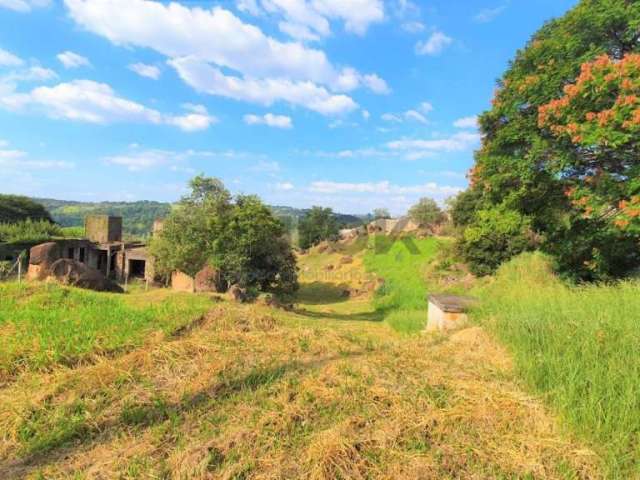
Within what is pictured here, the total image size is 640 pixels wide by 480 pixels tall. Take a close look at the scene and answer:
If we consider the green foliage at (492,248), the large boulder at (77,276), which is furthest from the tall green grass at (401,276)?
the large boulder at (77,276)

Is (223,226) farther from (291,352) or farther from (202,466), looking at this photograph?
(202,466)

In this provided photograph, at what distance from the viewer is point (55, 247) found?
45.2 ft

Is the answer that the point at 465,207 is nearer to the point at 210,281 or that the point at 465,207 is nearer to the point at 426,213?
the point at 210,281

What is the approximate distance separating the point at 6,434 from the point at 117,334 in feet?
5.83

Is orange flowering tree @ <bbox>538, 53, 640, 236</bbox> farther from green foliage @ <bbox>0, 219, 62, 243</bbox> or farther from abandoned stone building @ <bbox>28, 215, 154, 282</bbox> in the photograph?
green foliage @ <bbox>0, 219, 62, 243</bbox>

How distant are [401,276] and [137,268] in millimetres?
17201

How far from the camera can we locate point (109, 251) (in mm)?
23281

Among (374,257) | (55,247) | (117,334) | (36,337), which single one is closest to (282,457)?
(117,334)

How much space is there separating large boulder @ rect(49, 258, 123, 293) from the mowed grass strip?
5.33 meters

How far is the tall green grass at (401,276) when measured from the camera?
406 inches

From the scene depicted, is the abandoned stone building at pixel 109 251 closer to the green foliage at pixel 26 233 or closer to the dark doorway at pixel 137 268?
the dark doorway at pixel 137 268

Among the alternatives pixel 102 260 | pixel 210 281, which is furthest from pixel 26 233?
pixel 210 281

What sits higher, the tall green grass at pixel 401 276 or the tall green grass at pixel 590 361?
the tall green grass at pixel 590 361

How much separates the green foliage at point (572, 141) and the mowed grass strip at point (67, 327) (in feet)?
22.6
